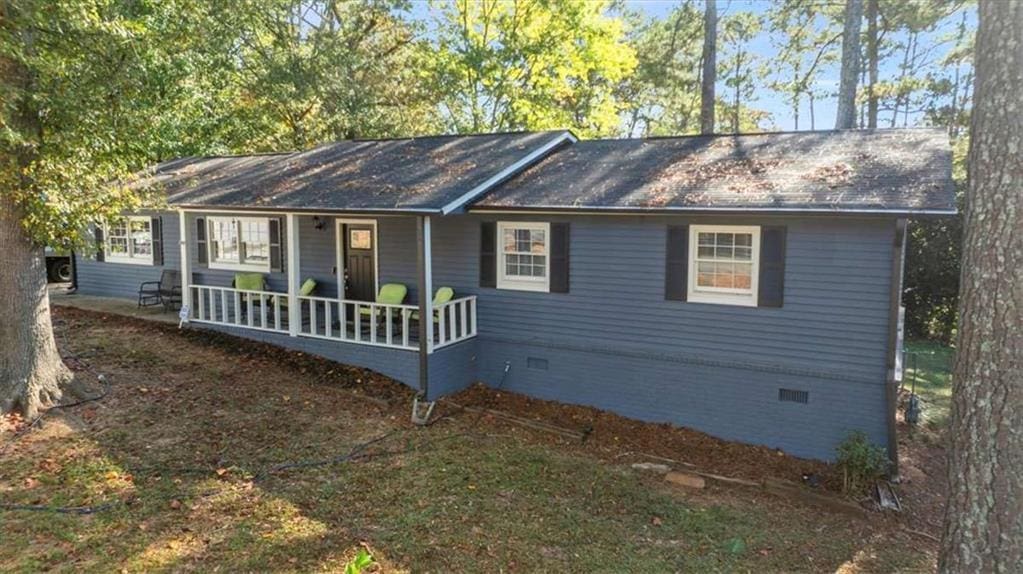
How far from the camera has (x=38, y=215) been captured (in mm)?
7316

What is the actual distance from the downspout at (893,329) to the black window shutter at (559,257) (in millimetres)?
4278

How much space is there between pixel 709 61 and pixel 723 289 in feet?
36.2

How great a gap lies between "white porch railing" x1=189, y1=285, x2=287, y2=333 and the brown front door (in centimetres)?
133

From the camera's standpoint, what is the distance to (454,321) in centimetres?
984

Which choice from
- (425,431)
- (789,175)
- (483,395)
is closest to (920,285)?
(789,175)

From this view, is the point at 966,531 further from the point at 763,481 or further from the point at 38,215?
the point at 38,215

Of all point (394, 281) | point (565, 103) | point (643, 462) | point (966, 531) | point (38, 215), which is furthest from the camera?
point (565, 103)

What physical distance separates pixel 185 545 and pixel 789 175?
8.16 m

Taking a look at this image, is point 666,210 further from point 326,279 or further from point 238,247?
point 238,247

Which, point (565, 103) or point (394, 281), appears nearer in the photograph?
point (394, 281)

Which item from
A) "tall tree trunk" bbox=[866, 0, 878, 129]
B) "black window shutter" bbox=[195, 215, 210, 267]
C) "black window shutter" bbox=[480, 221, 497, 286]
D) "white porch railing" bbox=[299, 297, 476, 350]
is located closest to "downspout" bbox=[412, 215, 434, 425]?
"white porch railing" bbox=[299, 297, 476, 350]

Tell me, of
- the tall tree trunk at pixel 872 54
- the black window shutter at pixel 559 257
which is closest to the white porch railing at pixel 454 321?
the black window shutter at pixel 559 257

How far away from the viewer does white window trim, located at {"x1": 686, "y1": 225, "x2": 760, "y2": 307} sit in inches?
327

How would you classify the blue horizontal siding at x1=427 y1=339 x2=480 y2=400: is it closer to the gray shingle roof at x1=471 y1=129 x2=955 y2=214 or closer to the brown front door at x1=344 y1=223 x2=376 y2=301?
the gray shingle roof at x1=471 y1=129 x2=955 y2=214
